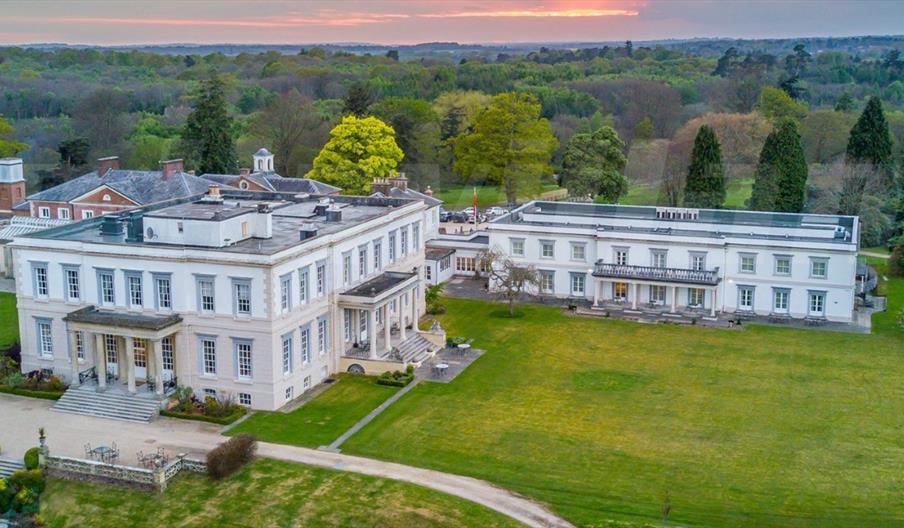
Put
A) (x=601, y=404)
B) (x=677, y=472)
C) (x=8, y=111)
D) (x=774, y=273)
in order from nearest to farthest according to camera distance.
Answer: (x=677, y=472) → (x=601, y=404) → (x=774, y=273) → (x=8, y=111)

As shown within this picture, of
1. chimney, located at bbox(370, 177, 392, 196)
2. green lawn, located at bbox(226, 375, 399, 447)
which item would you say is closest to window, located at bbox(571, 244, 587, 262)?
chimney, located at bbox(370, 177, 392, 196)

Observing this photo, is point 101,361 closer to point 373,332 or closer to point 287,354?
point 287,354

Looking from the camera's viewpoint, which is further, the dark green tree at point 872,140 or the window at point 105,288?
the dark green tree at point 872,140

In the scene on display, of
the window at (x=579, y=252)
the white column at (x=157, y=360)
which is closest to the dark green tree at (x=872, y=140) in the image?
the window at (x=579, y=252)

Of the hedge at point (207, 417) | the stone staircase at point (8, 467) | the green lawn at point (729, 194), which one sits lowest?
the stone staircase at point (8, 467)

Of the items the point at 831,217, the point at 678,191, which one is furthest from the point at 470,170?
the point at 831,217

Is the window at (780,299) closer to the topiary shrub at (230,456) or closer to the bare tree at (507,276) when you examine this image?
the bare tree at (507,276)

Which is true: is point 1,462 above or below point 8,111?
below

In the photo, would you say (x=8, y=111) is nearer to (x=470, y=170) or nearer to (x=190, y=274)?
(x=470, y=170)
